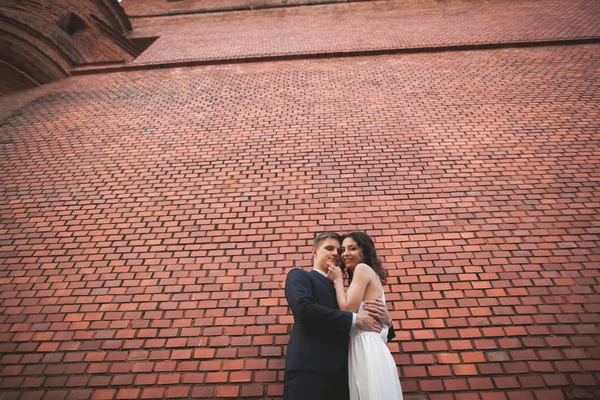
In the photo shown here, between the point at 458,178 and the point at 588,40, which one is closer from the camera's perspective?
the point at 458,178

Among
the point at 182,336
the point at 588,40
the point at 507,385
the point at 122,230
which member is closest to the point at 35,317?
the point at 122,230

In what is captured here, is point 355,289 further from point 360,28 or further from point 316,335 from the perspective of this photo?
point 360,28

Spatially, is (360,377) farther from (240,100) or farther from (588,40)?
(588,40)

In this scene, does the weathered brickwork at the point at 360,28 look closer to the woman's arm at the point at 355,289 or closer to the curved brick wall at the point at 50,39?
the curved brick wall at the point at 50,39

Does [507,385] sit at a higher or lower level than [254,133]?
lower

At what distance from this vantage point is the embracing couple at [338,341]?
1.45 meters

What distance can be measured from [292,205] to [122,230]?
1.71 metres

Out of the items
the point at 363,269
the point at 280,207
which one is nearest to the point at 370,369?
the point at 363,269

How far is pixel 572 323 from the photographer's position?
2.12 m

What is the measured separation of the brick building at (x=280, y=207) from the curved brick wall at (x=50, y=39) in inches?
1.7

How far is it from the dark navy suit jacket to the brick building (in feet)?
2.16

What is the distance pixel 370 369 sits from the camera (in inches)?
57.7

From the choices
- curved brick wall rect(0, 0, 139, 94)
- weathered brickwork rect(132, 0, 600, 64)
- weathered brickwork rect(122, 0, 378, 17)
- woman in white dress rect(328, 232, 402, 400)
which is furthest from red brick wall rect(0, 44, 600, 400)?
weathered brickwork rect(122, 0, 378, 17)

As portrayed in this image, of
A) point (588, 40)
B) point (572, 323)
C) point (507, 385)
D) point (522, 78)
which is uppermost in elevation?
point (588, 40)
